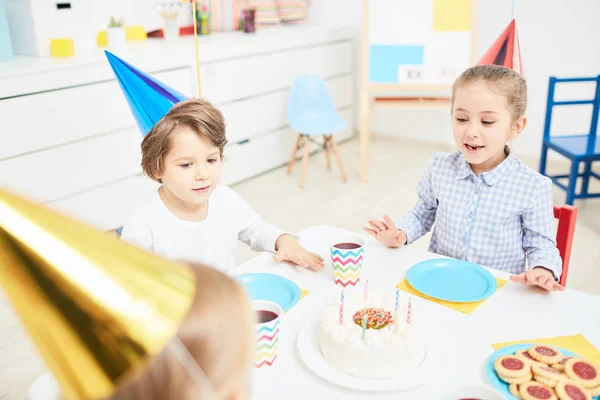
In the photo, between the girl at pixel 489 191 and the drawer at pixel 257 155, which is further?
the drawer at pixel 257 155

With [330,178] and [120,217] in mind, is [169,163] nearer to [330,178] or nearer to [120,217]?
[120,217]

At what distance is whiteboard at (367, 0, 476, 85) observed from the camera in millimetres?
3676

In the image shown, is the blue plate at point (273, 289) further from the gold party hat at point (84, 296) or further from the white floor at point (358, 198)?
the white floor at point (358, 198)

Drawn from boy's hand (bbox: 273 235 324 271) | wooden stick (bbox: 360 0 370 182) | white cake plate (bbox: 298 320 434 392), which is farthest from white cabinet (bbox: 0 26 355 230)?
white cake plate (bbox: 298 320 434 392)

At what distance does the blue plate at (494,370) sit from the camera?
92 cm

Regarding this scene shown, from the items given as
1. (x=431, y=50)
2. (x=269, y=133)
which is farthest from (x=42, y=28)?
(x=431, y=50)

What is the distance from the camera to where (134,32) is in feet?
12.6

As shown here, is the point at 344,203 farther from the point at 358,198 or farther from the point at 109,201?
the point at 109,201

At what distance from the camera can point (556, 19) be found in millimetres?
4000

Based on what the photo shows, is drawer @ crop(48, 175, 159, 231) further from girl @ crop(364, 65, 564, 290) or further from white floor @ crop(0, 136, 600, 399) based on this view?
girl @ crop(364, 65, 564, 290)

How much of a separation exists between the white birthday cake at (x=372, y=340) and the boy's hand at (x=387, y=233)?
380mm

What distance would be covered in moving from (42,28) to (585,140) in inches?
125

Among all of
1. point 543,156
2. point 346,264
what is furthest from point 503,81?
point 543,156

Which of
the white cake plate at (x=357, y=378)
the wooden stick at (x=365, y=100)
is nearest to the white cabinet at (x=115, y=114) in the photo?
the wooden stick at (x=365, y=100)
